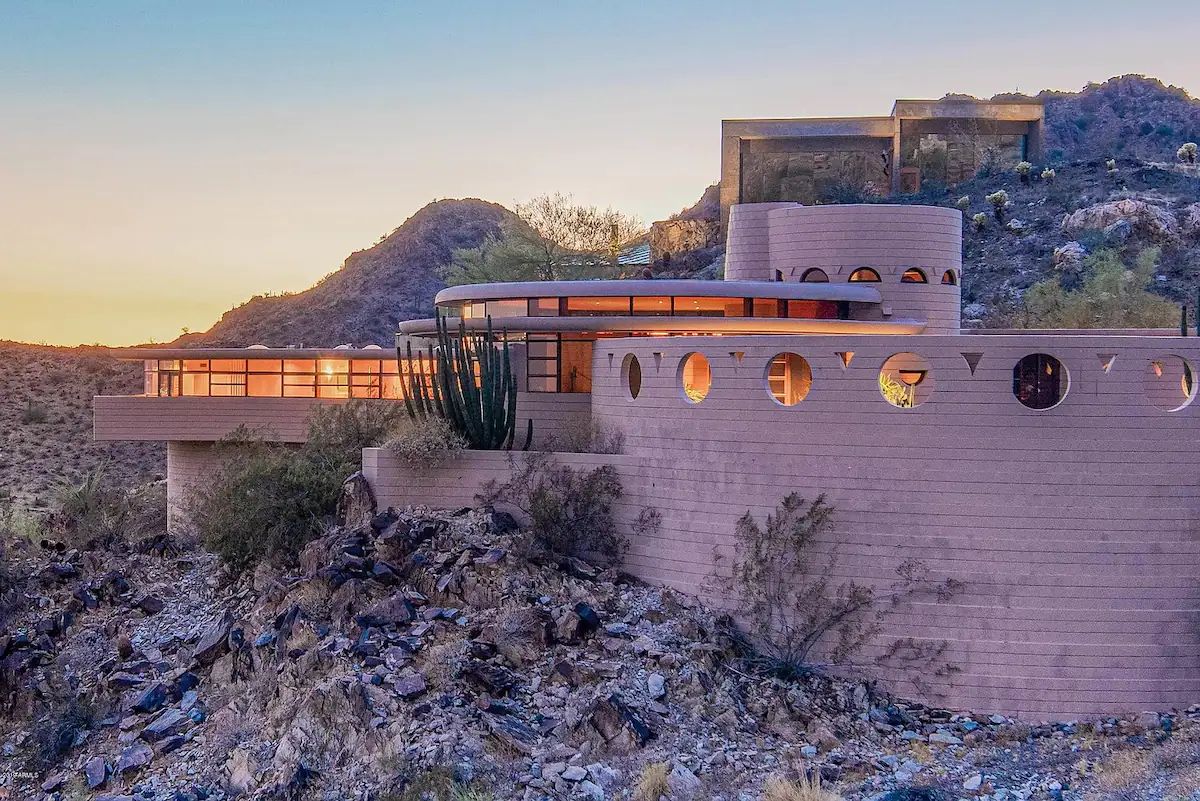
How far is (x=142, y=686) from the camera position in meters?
20.8

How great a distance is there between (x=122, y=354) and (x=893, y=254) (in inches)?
724

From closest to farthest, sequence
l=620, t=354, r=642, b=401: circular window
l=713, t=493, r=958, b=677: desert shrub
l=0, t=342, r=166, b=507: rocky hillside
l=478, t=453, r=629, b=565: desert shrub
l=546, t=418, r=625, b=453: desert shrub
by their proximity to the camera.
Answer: l=713, t=493, r=958, b=677: desert shrub
l=478, t=453, r=629, b=565: desert shrub
l=620, t=354, r=642, b=401: circular window
l=546, t=418, r=625, b=453: desert shrub
l=0, t=342, r=166, b=507: rocky hillside

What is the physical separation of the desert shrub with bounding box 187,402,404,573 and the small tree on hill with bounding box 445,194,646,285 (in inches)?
936

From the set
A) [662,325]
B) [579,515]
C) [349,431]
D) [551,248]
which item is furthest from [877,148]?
[579,515]

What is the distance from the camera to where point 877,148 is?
58531mm

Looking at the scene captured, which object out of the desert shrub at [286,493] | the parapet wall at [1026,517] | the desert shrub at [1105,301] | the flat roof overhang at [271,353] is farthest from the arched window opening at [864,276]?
the flat roof overhang at [271,353]

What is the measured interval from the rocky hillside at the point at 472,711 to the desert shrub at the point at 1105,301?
18.8 metres

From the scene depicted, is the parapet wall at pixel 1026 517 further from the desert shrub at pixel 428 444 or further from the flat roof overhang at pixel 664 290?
the desert shrub at pixel 428 444

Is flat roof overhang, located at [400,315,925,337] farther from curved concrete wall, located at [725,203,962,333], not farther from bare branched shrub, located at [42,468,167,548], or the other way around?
bare branched shrub, located at [42,468,167,548]

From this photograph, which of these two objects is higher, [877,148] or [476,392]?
[877,148]

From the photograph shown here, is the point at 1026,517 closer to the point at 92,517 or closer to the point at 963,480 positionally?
the point at 963,480

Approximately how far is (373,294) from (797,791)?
221ft

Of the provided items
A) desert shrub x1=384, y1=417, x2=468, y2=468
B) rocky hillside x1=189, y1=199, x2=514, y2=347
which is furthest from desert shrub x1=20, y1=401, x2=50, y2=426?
desert shrub x1=384, y1=417, x2=468, y2=468

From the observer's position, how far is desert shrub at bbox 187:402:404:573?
80.1 feet
